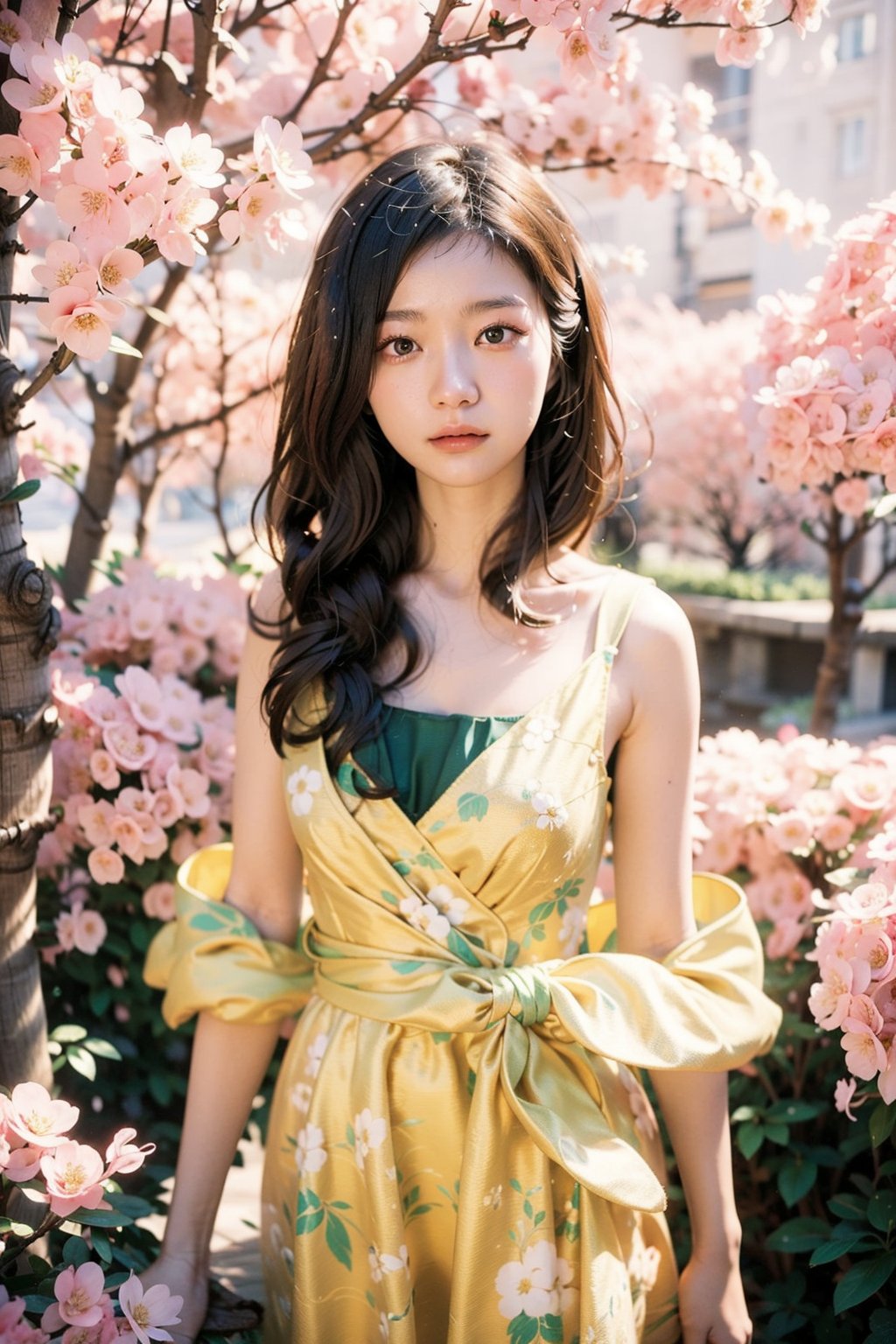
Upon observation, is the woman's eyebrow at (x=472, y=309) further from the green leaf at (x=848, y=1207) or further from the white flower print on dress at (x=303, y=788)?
the green leaf at (x=848, y=1207)

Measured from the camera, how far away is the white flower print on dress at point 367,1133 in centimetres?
140

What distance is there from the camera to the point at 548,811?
1.40 meters

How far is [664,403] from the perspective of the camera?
13008 mm

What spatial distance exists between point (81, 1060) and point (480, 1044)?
2.07 feet

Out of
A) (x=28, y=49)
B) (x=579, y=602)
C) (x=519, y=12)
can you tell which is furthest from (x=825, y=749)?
(x=28, y=49)

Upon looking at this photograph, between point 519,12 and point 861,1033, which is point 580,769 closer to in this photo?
point 861,1033

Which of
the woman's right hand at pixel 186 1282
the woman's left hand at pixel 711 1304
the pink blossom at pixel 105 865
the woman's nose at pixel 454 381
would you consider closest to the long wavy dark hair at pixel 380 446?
the woman's nose at pixel 454 381

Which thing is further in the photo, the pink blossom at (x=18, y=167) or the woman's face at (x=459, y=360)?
the woman's face at (x=459, y=360)

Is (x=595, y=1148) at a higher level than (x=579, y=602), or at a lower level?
lower

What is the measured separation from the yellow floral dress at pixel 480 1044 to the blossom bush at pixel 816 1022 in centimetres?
15

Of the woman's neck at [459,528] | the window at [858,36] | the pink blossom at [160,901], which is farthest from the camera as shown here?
the window at [858,36]

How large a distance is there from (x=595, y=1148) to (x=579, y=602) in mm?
663

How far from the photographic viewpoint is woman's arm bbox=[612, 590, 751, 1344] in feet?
4.86

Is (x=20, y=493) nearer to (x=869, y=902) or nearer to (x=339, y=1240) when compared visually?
(x=339, y=1240)
